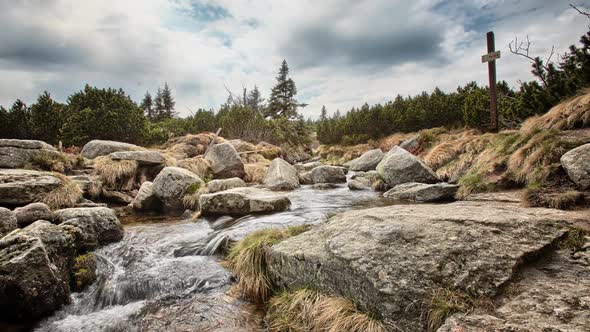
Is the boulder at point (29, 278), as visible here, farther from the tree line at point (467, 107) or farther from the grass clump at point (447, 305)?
the tree line at point (467, 107)

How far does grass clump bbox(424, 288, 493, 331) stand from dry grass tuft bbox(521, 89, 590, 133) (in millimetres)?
7779

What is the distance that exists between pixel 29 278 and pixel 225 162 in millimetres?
10241

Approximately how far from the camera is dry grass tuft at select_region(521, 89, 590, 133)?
734 cm

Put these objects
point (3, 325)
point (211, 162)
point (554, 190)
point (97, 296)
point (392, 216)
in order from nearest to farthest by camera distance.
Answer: point (3, 325), point (392, 216), point (97, 296), point (554, 190), point (211, 162)

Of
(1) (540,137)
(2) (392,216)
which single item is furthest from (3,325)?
(1) (540,137)

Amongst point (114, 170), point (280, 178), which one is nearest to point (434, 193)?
point (280, 178)

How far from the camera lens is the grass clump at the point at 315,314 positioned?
102 inches

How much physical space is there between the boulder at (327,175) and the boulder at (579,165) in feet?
29.6

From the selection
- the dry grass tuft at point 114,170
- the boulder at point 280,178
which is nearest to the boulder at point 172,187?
the dry grass tuft at point 114,170

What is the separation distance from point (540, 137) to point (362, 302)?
24.6ft

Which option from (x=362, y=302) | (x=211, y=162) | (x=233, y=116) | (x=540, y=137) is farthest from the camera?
(x=233, y=116)

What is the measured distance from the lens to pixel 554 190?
18.6ft

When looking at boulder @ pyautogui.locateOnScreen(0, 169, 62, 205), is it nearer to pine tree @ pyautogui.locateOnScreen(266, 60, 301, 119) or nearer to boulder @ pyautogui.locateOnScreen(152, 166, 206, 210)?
boulder @ pyautogui.locateOnScreen(152, 166, 206, 210)

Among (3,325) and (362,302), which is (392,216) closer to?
(362,302)
